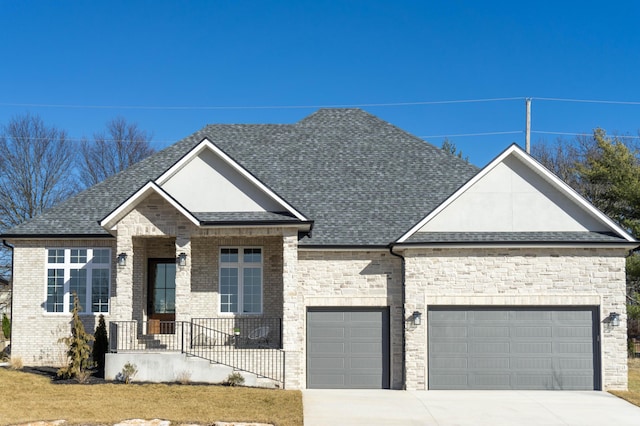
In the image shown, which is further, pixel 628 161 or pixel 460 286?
pixel 628 161

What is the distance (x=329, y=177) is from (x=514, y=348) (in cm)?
812

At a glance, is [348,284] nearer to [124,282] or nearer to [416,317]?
[416,317]

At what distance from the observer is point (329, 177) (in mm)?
22219

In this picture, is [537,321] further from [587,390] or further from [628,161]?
[628,161]

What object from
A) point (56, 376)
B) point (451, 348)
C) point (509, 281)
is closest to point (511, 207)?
point (509, 281)

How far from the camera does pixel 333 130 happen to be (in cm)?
2470

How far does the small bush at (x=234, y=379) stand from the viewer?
55.8ft

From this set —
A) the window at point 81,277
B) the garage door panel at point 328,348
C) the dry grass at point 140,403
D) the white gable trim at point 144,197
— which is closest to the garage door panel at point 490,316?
the garage door panel at point 328,348

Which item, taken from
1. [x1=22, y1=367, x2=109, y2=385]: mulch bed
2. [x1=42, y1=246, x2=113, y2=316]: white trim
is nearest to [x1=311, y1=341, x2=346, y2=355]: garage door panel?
[x1=22, y1=367, x2=109, y2=385]: mulch bed

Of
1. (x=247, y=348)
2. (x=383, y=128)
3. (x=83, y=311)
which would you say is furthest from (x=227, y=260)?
(x=383, y=128)

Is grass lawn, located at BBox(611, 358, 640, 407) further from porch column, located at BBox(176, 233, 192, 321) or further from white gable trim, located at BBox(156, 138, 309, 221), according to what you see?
porch column, located at BBox(176, 233, 192, 321)

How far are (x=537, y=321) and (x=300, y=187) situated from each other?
841 centimetres

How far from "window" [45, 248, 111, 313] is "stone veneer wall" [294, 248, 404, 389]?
620cm

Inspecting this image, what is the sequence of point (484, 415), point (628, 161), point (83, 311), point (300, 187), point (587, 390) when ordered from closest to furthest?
point (484, 415) < point (587, 390) < point (83, 311) < point (300, 187) < point (628, 161)
